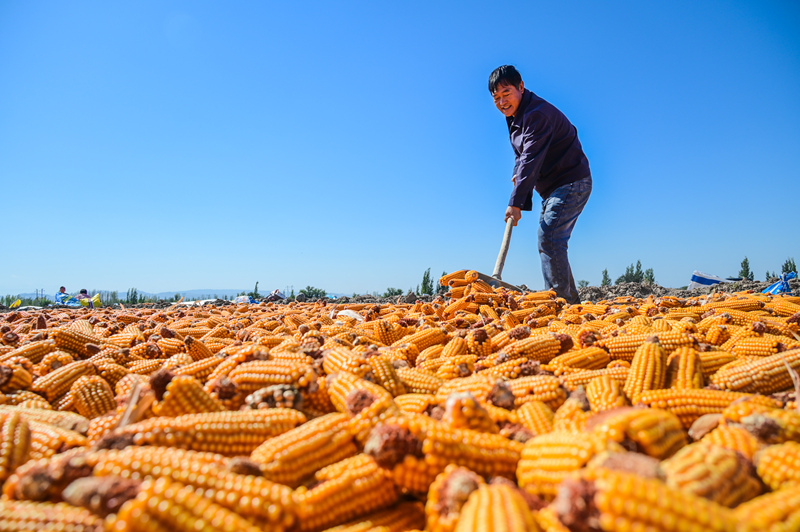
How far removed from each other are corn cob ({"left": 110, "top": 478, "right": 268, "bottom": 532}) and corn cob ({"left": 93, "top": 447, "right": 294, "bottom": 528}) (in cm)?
6

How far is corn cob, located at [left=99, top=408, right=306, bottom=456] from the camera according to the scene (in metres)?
1.88

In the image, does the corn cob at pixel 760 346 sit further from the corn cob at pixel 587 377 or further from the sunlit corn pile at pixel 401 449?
the corn cob at pixel 587 377

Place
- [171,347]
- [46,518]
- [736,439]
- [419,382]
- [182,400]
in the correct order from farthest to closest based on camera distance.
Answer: [171,347]
[419,382]
[182,400]
[736,439]
[46,518]

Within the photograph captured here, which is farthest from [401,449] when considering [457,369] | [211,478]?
[457,369]

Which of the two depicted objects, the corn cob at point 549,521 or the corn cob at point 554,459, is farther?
the corn cob at point 554,459

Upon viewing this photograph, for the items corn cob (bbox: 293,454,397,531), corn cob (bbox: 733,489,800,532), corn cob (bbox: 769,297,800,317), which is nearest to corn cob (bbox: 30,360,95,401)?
corn cob (bbox: 293,454,397,531)

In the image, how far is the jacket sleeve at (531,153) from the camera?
851 cm

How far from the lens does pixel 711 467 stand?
62.1 inches

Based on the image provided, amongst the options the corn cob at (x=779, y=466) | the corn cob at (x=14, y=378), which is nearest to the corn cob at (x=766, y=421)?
the corn cob at (x=779, y=466)

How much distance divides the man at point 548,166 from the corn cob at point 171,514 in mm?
8232

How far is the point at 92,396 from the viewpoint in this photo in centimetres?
319

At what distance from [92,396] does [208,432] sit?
1872 millimetres

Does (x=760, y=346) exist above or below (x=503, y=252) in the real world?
below

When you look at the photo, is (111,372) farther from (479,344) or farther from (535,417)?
(535,417)
